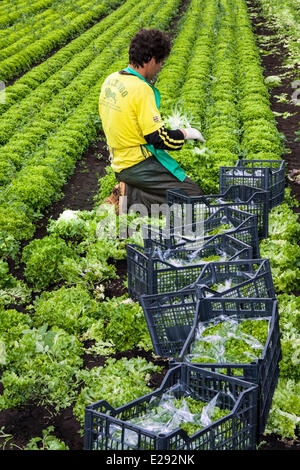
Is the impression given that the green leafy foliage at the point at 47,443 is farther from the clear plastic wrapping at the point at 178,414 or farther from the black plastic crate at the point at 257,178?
the black plastic crate at the point at 257,178

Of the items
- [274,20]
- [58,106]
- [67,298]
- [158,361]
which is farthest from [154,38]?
[274,20]

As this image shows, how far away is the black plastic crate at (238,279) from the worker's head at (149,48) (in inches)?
101

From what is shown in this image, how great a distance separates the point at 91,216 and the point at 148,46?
7.19 ft

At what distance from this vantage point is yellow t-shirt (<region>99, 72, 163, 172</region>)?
5963mm

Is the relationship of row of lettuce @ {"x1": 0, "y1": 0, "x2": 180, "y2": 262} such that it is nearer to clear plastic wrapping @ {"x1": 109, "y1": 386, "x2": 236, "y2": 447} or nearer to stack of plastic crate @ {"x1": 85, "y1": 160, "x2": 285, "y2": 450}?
stack of plastic crate @ {"x1": 85, "y1": 160, "x2": 285, "y2": 450}

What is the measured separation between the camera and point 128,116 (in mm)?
6035

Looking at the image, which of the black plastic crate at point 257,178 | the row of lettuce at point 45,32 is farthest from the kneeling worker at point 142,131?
the row of lettuce at point 45,32

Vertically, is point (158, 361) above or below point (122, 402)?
below

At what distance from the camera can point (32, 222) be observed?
7551 mm

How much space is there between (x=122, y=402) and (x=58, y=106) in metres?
9.20

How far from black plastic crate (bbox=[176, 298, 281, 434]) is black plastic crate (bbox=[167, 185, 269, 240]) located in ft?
5.67

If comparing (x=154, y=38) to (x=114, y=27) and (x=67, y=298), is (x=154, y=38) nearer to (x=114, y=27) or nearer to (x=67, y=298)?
(x=67, y=298)

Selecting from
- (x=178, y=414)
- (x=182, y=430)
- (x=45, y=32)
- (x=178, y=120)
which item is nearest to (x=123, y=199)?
(x=178, y=120)

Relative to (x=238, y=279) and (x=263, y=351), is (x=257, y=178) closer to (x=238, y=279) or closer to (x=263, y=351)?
(x=238, y=279)
